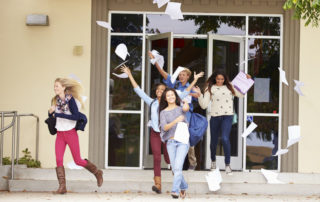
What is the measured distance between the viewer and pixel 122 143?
41.3ft

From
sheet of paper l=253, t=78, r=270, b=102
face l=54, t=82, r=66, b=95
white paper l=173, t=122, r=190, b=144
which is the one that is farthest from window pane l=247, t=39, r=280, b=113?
face l=54, t=82, r=66, b=95

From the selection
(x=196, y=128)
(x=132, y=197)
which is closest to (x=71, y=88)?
(x=132, y=197)

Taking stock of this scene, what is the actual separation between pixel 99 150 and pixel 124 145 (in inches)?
20.1

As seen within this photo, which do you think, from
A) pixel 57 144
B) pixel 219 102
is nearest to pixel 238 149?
pixel 219 102

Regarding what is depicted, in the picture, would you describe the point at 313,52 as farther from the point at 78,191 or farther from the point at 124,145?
the point at 78,191

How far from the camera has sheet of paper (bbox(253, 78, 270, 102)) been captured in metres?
12.6

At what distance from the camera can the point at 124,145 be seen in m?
12.6

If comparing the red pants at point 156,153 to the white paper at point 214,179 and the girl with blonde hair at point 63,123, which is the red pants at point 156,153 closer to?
the white paper at point 214,179

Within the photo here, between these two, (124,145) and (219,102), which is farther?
(124,145)

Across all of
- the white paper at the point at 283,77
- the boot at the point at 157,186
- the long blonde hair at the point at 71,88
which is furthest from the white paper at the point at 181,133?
the white paper at the point at 283,77

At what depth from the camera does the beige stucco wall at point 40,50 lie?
12312mm

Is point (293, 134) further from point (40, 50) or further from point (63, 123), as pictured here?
point (40, 50)

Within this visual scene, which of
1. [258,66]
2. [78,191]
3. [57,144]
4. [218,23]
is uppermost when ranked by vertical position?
[218,23]

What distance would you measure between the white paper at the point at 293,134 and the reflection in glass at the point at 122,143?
2761mm
